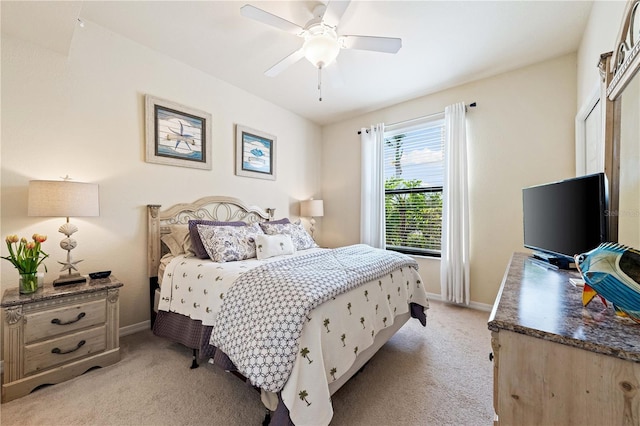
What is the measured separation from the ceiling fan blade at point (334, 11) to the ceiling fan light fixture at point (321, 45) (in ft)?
0.24

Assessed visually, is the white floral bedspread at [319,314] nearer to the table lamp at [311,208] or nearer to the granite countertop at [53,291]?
the granite countertop at [53,291]

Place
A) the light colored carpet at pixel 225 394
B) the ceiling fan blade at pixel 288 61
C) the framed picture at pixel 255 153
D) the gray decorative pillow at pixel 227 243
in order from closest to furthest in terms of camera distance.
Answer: the light colored carpet at pixel 225 394 → the ceiling fan blade at pixel 288 61 → the gray decorative pillow at pixel 227 243 → the framed picture at pixel 255 153

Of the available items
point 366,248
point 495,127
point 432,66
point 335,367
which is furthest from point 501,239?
point 335,367

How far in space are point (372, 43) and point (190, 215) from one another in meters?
2.51

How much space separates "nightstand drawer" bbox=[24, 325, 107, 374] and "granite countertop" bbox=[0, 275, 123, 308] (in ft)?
0.97

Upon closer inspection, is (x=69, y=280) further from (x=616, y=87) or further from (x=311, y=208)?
(x=616, y=87)

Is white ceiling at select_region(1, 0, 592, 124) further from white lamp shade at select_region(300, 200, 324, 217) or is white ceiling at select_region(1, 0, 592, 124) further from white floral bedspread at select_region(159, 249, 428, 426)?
white floral bedspread at select_region(159, 249, 428, 426)

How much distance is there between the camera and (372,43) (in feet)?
6.30

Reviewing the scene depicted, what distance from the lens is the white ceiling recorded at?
1.96m

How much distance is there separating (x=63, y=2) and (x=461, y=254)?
4169mm

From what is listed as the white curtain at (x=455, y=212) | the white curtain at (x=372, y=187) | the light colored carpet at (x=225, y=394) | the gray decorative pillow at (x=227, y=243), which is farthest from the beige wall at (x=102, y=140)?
the white curtain at (x=455, y=212)

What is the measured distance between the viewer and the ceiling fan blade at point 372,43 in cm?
186

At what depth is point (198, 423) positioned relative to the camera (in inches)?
54.8

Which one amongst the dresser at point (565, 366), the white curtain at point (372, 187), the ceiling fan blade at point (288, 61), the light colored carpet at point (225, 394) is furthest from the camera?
the white curtain at point (372, 187)
